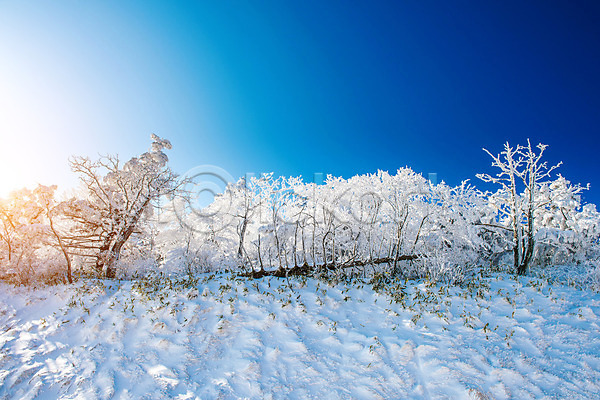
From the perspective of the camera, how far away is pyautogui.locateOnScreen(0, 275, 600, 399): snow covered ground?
5059 mm

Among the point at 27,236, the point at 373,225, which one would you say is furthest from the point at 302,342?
the point at 27,236

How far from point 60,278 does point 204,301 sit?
23.1 feet

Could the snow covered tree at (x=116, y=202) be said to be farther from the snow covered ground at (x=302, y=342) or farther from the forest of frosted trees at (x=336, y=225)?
the snow covered ground at (x=302, y=342)

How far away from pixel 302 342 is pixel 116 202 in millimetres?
13336

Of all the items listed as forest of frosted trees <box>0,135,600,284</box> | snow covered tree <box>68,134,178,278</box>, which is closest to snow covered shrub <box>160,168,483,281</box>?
forest of frosted trees <box>0,135,600,284</box>

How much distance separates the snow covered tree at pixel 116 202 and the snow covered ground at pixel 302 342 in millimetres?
4945

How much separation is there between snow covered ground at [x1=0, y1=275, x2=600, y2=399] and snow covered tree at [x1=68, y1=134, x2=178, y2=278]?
16.2 ft

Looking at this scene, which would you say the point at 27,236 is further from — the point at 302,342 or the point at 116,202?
the point at 302,342

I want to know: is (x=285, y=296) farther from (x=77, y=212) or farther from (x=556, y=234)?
(x=556, y=234)

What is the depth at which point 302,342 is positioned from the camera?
630 centimetres

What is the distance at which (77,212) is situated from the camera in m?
13.6

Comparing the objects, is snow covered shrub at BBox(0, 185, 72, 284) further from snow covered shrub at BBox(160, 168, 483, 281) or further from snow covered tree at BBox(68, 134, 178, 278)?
snow covered shrub at BBox(160, 168, 483, 281)

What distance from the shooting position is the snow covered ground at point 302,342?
16.6 feet

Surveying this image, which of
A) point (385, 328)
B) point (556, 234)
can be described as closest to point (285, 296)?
point (385, 328)
